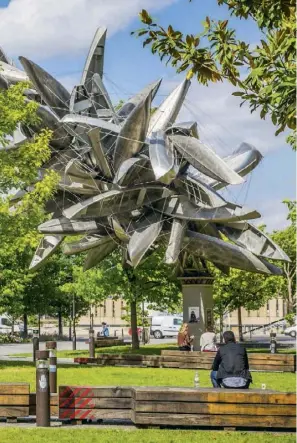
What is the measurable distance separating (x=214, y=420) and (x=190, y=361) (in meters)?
14.7

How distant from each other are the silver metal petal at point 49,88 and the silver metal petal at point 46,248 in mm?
5063

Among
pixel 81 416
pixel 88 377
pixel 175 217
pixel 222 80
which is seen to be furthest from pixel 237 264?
pixel 222 80

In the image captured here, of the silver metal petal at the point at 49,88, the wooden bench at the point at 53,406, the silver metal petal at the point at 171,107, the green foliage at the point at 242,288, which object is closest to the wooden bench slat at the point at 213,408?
the wooden bench at the point at 53,406

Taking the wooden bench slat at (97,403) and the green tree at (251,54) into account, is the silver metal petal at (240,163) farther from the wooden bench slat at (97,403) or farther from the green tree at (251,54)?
the green tree at (251,54)

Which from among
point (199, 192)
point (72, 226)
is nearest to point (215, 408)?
point (199, 192)

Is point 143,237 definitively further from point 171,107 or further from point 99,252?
point 171,107

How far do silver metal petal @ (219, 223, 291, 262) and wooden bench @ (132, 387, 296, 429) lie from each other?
18093 mm

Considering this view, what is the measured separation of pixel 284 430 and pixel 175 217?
1743 cm

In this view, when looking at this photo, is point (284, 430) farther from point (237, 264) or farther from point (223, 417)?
point (237, 264)

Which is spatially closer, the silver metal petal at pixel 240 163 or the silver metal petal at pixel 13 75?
the silver metal petal at pixel 13 75

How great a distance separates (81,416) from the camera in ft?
47.1

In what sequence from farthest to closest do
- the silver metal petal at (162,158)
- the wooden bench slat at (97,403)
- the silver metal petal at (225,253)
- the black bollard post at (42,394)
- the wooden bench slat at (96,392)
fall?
the silver metal petal at (225,253) → the silver metal petal at (162,158) → the wooden bench slat at (97,403) → the wooden bench slat at (96,392) → the black bollard post at (42,394)

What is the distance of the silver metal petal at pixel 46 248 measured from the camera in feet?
107

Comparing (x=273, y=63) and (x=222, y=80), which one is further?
(x=222, y=80)
